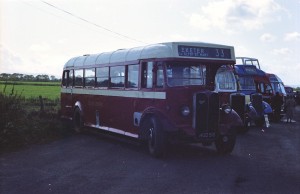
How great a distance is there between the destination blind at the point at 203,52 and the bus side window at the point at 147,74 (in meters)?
0.98

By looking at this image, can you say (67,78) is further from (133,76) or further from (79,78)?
(133,76)

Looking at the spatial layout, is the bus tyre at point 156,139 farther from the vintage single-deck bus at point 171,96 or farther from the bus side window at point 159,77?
the bus side window at point 159,77

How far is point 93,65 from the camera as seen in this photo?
1479 cm

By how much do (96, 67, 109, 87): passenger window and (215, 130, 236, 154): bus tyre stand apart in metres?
4.54

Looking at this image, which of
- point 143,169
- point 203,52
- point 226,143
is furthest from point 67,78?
point 143,169

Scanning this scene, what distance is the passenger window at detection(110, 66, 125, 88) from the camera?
12617 mm

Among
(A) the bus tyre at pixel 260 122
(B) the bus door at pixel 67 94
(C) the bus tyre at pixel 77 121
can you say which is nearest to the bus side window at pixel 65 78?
(B) the bus door at pixel 67 94

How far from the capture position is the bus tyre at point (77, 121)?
15.6 meters

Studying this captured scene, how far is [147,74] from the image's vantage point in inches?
438

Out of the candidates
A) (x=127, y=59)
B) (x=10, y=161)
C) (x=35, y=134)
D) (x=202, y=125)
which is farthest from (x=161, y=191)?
(x=35, y=134)

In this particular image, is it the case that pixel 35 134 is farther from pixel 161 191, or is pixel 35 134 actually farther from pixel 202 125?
pixel 161 191

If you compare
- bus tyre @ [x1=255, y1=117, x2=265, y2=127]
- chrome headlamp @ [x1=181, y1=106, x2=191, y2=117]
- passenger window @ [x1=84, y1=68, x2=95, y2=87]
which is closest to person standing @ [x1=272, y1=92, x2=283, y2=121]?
bus tyre @ [x1=255, y1=117, x2=265, y2=127]

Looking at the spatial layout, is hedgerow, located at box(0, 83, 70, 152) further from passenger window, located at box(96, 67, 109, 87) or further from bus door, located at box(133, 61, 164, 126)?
bus door, located at box(133, 61, 164, 126)

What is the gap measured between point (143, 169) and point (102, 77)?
5.74 metres
